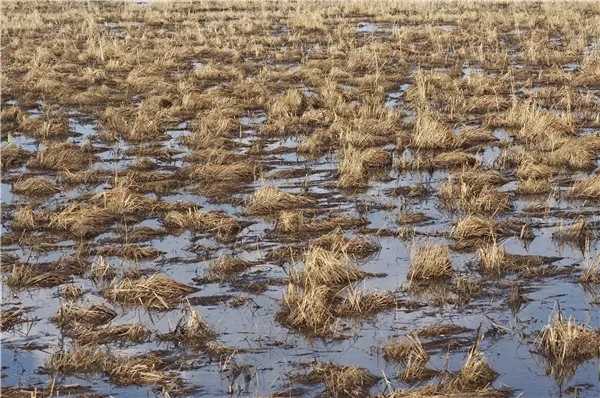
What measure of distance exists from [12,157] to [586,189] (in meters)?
8.35

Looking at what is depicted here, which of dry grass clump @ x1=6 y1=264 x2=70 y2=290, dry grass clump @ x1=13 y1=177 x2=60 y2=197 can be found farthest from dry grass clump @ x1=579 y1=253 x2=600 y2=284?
dry grass clump @ x1=13 y1=177 x2=60 y2=197

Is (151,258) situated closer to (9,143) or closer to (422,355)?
(422,355)

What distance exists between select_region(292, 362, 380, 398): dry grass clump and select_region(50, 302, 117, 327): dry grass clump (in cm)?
211

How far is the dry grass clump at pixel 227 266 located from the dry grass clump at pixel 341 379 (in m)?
2.36

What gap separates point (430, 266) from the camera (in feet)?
29.4

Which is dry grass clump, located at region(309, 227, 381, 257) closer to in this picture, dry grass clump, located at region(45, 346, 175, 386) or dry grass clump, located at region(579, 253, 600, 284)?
dry grass clump, located at region(579, 253, 600, 284)

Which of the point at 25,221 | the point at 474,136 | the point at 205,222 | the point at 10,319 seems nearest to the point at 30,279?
the point at 10,319

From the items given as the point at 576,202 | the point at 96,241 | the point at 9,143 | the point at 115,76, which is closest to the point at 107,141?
the point at 9,143

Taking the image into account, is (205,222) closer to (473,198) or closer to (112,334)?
(112,334)

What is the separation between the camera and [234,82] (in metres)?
19.8

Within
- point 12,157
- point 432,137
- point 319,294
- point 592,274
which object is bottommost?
point 12,157

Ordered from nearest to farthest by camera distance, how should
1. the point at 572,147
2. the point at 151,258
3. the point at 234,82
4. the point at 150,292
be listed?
1. the point at 150,292
2. the point at 151,258
3. the point at 572,147
4. the point at 234,82

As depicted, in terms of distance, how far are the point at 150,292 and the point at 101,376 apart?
156 centimetres

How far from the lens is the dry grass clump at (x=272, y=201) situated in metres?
11.3
